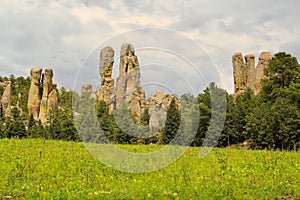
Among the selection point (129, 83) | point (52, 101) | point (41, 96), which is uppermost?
point (41, 96)

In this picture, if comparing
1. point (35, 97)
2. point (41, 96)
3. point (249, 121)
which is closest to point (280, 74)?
point (249, 121)

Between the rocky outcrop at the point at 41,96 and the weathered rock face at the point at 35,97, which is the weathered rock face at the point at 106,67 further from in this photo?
the weathered rock face at the point at 35,97

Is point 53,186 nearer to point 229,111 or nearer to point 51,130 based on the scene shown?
point 229,111

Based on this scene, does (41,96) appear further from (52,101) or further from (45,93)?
(52,101)

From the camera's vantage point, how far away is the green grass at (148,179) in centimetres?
1032

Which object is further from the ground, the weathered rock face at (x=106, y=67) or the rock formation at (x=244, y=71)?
the rock formation at (x=244, y=71)

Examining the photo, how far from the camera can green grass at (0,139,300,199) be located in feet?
33.9

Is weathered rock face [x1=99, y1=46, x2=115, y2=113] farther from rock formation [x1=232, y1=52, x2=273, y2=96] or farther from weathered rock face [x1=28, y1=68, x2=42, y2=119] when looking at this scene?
weathered rock face [x1=28, y1=68, x2=42, y2=119]

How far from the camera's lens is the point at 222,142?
51.6 m

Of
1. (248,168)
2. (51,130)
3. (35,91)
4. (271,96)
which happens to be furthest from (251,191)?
(35,91)

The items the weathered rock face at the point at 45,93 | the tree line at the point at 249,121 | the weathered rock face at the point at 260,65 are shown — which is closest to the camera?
the tree line at the point at 249,121

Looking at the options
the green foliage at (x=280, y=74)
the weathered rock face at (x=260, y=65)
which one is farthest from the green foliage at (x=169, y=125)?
the weathered rock face at (x=260, y=65)

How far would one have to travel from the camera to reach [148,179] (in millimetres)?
12797

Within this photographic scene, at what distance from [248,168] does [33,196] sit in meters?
8.56
